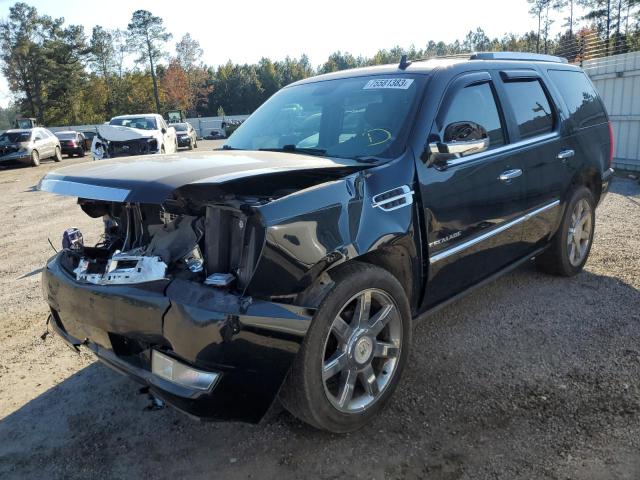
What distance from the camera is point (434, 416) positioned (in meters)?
2.95

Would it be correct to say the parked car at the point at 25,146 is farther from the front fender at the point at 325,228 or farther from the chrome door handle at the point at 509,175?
the front fender at the point at 325,228

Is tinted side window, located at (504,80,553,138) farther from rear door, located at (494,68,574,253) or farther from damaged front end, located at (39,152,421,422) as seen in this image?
damaged front end, located at (39,152,421,422)

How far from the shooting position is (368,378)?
2.88 metres

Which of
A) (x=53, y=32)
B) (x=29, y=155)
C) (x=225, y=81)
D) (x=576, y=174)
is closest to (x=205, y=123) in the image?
(x=53, y=32)

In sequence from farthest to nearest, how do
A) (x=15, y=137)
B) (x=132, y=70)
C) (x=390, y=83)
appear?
(x=132, y=70), (x=15, y=137), (x=390, y=83)

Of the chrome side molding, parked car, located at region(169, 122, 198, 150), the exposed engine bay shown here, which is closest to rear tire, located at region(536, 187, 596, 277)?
the chrome side molding

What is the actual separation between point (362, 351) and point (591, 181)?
136 inches

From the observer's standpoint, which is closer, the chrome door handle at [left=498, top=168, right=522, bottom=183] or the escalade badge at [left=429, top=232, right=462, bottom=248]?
the escalade badge at [left=429, top=232, right=462, bottom=248]

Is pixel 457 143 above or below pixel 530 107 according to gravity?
below

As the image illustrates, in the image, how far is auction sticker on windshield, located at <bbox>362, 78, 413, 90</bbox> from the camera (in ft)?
11.3

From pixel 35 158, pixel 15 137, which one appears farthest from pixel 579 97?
pixel 15 137

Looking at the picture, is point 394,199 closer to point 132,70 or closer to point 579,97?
point 579,97

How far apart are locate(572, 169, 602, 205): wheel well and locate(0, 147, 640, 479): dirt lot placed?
40.9 inches

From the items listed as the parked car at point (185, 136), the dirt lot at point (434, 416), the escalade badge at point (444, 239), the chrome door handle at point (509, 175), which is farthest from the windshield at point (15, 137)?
the escalade badge at point (444, 239)
